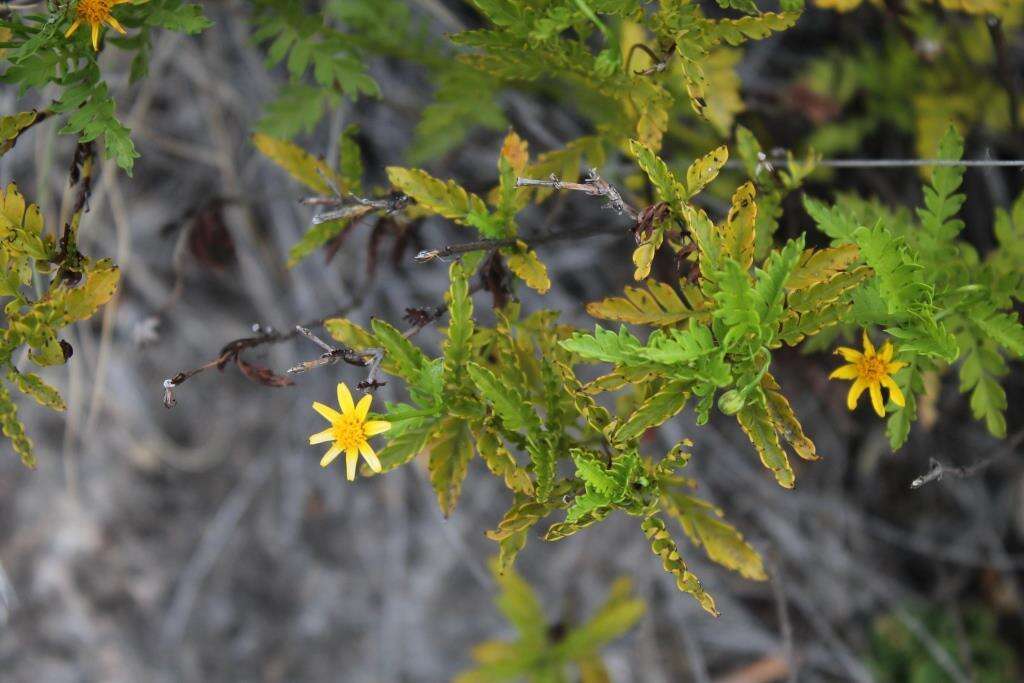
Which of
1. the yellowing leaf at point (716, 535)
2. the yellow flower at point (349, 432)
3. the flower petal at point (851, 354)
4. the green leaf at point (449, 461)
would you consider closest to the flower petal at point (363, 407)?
the yellow flower at point (349, 432)

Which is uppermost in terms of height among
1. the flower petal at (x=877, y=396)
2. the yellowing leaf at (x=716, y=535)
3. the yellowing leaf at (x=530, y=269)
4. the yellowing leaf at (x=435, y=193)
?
the yellowing leaf at (x=435, y=193)

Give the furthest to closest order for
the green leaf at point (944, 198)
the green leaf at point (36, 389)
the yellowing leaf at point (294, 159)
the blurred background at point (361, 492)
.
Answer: the blurred background at point (361, 492) < the yellowing leaf at point (294, 159) < the green leaf at point (944, 198) < the green leaf at point (36, 389)

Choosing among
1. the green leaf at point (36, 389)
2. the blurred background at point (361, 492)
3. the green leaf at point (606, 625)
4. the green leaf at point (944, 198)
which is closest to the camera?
the green leaf at point (36, 389)

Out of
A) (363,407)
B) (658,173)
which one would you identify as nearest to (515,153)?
(658,173)

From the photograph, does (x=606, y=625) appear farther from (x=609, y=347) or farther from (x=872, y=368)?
(x=609, y=347)

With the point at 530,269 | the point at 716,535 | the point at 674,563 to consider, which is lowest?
the point at 716,535

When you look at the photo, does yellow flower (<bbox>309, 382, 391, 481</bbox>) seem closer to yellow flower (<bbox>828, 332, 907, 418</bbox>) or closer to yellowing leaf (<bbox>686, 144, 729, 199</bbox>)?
yellowing leaf (<bbox>686, 144, 729, 199</bbox>)

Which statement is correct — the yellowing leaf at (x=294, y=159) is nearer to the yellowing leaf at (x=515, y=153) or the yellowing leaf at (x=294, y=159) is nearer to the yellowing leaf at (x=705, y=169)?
the yellowing leaf at (x=515, y=153)

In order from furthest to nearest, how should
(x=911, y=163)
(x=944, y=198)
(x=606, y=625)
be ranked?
1. (x=606, y=625)
2. (x=911, y=163)
3. (x=944, y=198)
